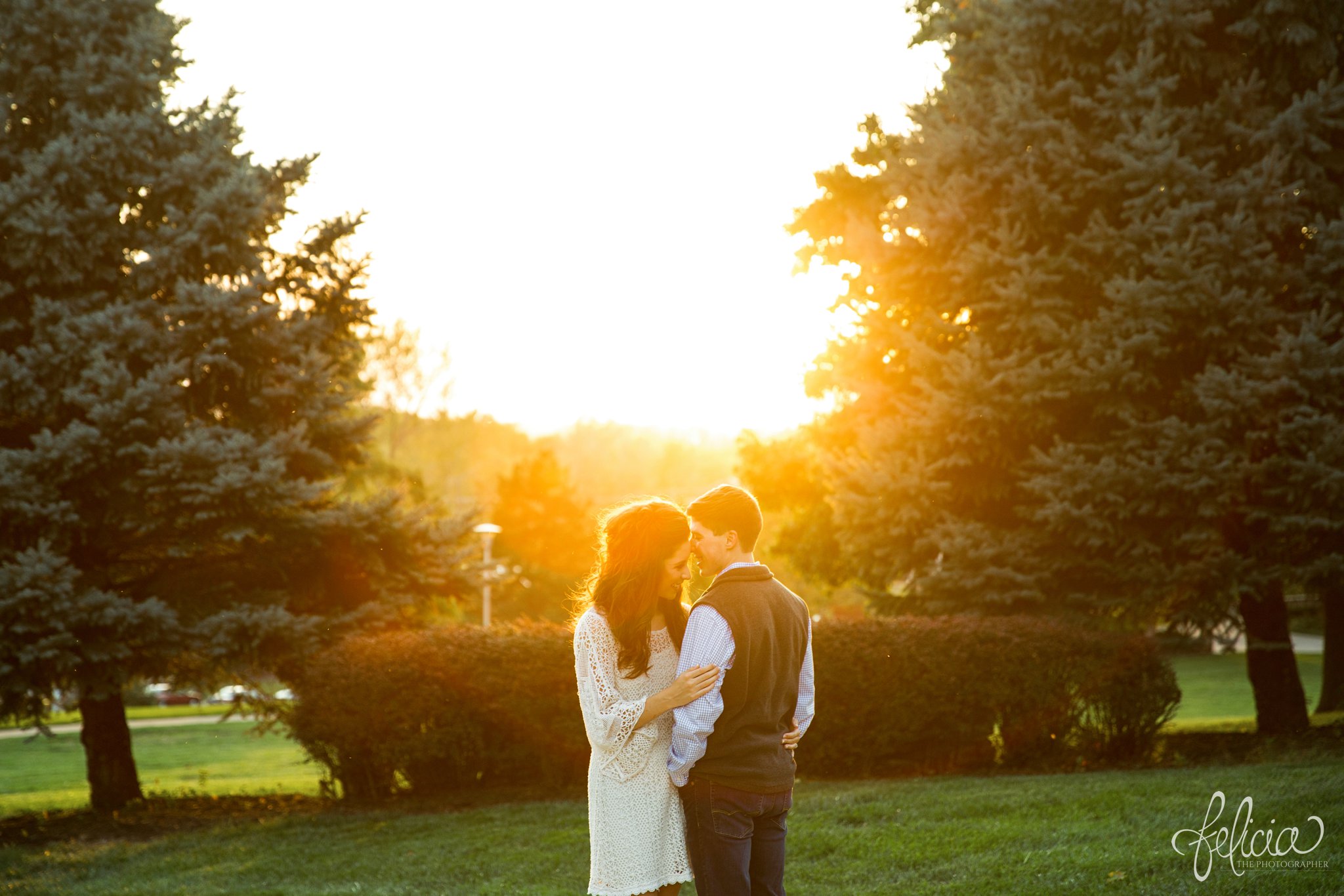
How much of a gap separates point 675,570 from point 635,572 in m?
0.15

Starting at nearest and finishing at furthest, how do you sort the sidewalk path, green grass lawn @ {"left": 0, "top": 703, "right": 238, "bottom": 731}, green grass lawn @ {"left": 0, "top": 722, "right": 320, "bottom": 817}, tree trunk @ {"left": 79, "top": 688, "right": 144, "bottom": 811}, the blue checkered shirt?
the blue checkered shirt < tree trunk @ {"left": 79, "top": 688, "right": 144, "bottom": 811} < green grass lawn @ {"left": 0, "top": 722, "right": 320, "bottom": 817} < the sidewalk path < green grass lawn @ {"left": 0, "top": 703, "right": 238, "bottom": 731}

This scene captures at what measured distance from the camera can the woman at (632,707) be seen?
3.88 m

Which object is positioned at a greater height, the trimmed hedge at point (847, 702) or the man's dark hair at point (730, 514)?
the man's dark hair at point (730, 514)

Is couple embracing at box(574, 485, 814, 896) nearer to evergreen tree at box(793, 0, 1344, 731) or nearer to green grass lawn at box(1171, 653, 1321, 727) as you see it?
evergreen tree at box(793, 0, 1344, 731)

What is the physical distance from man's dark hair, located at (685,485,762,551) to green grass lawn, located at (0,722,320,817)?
9.68 metres

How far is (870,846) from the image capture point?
7492 millimetres

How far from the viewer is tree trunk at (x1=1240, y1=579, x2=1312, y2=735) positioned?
1252cm

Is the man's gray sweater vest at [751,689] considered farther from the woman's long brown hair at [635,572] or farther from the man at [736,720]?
the woman's long brown hair at [635,572]

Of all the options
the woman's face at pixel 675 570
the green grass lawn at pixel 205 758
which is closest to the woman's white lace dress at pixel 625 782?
the woman's face at pixel 675 570

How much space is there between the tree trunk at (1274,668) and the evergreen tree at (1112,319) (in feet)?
0.11

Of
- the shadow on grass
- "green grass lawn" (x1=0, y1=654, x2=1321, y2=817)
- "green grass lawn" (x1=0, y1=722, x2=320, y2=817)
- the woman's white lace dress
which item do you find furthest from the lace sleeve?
"green grass lawn" (x1=0, y1=654, x2=1321, y2=817)

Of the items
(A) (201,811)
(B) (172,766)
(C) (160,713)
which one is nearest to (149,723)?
(C) (160,713)

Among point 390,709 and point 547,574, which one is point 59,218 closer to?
point 390,709

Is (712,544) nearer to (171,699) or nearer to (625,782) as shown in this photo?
(625,782)
